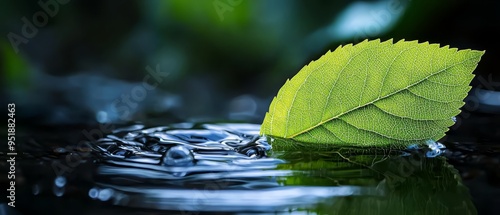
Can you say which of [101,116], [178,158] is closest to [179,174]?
[178,158]

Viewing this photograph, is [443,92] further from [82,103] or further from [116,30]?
[116,30]

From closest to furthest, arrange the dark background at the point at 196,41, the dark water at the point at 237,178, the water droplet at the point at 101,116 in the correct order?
the dark water at the point at 237,178 < the water droplet at the point at 101,116 < the dark background at the point at 196,41

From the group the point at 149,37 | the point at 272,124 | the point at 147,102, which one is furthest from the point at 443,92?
the point at 149,37
